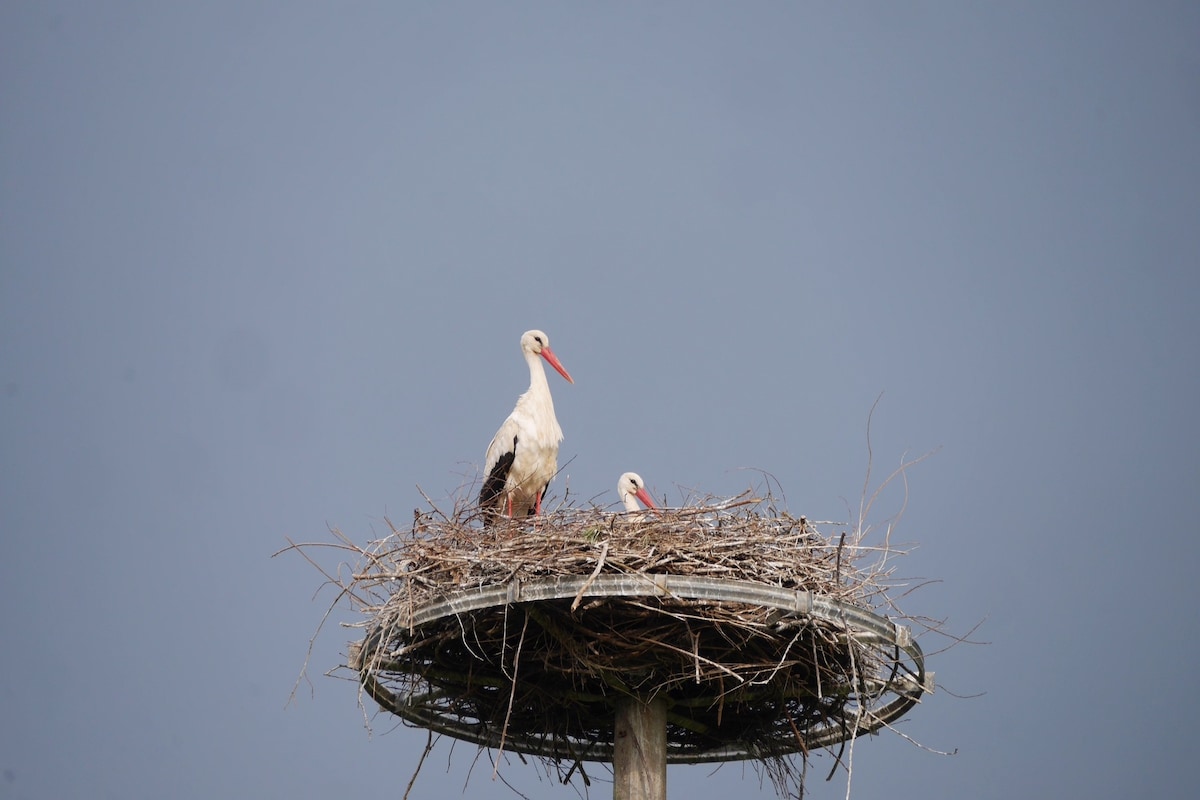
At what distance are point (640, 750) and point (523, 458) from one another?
306 centimetres

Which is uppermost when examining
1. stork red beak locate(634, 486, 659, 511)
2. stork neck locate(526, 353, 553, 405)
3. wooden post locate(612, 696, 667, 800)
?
stork neck locate(526, 353, 553, 405)

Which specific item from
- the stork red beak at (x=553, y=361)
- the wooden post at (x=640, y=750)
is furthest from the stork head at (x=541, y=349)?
the wooden post at (x=640, y=750)

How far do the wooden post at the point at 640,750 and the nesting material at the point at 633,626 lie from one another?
11 centimetres

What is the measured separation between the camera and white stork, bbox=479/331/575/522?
10.6 meters

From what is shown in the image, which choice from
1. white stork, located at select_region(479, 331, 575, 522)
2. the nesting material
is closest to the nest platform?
the nesting material

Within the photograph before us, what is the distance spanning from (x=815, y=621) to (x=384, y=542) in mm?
2293

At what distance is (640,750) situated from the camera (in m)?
7.98

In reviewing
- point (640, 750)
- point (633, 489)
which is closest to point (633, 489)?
point (633, 489)

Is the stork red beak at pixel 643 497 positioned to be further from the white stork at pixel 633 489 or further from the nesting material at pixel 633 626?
the nesting material at pixel 633 626

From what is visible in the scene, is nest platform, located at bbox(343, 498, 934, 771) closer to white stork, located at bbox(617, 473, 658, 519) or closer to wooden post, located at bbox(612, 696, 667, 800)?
wooden post, located at bbox(612, 696, 667, 800)

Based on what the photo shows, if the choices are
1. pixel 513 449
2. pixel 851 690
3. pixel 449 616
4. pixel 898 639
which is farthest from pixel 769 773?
pixel 513 449

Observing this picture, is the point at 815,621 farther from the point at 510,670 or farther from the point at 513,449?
the point at 513,449

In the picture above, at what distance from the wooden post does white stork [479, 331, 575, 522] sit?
2.61 meters

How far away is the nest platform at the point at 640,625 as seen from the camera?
7211 millimetres
